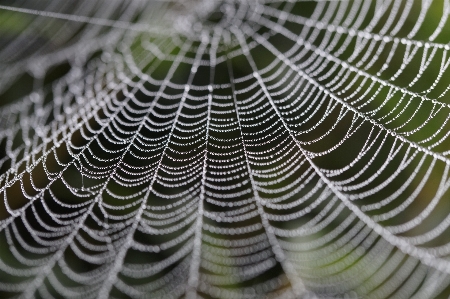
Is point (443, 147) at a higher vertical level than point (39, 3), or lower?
lower

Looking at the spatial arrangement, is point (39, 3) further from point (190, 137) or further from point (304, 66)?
point (304, 66)

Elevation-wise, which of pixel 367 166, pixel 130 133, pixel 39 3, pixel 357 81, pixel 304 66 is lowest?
pixel 367 166

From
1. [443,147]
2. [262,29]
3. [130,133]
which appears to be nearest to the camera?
[443,147]

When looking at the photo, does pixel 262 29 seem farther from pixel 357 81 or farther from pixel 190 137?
pixel 190 137

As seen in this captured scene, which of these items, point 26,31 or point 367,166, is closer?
point 367,166

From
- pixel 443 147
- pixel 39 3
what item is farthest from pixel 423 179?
pixel 39 3

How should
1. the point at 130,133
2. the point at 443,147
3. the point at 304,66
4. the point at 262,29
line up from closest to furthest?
the point at 443,147 → the point at 130,133 → the point at 304,66 → the point at 262,29
